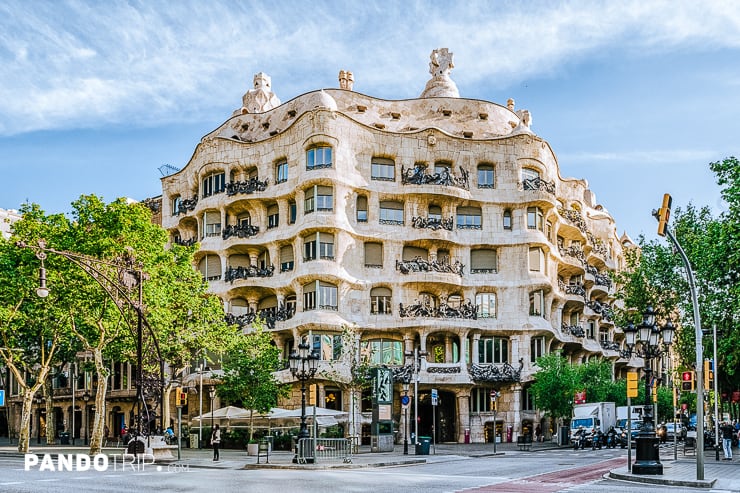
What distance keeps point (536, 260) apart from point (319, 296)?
51.7ft

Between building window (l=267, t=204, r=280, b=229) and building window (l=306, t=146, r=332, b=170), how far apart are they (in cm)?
461

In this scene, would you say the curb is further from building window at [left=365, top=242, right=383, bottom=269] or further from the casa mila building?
building window at [left=365, top=242, right=383, bottom=269]

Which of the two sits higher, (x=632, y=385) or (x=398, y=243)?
(x=398, y=243)

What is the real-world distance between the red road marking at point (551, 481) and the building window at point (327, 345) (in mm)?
24502

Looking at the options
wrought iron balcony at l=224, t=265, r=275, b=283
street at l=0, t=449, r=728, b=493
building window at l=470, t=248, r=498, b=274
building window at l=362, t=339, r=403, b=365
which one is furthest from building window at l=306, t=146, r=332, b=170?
street at l=0, t=449, r=728, b=493

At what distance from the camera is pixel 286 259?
5856 centimetres

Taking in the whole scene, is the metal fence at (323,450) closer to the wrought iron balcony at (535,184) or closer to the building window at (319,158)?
the building window at (319,158)

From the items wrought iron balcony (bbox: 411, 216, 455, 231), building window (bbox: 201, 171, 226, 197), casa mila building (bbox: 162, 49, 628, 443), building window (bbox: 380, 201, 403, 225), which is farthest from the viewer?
building window (bbox: 201, 171, 226, 197)

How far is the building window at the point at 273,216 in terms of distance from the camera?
59.6m

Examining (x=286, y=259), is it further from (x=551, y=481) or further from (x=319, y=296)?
(x=551, y=481)

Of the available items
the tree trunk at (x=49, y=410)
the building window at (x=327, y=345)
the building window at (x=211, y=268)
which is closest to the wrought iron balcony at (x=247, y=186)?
the building window at (x=211, y=268)

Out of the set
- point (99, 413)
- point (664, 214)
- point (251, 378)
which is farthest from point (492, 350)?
point (664, 214)

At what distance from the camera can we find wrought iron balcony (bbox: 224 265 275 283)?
192 feet

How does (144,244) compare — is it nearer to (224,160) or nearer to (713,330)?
(224,160)
